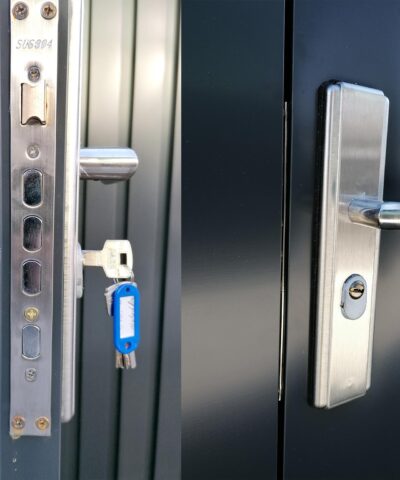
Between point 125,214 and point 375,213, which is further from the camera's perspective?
point 125,214

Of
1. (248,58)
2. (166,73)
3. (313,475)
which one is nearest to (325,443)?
(313,475)

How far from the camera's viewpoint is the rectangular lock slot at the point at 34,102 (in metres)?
0.62

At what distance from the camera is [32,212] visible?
64cm

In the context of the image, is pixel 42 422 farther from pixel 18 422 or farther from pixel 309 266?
pixel 309 266

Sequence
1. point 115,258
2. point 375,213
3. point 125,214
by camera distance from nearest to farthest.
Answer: point 375,213 < point 115,258 < point 125,214

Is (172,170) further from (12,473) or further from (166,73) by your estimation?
(12,473)

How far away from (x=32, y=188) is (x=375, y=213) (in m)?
0.42

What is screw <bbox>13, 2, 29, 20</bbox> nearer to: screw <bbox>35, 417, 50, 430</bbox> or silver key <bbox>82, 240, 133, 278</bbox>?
silver key <bbox>82, 240, 133, 278</bbox>

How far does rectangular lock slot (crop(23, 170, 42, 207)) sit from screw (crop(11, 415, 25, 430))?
282mm

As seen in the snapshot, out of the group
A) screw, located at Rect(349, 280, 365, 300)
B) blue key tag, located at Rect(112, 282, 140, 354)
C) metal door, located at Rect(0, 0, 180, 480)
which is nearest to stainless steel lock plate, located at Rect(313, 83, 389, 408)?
screw, located at Rect(349, 280, 365, 300)

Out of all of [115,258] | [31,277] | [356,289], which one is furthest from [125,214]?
[356,289]

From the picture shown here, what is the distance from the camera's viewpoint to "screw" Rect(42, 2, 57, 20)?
62 centimetres

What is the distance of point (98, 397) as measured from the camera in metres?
1.49

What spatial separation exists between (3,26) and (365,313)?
0.59 meters
